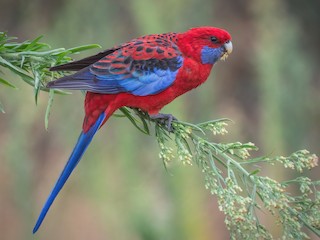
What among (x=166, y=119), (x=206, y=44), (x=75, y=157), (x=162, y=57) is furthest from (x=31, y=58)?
(x=206, y=44)

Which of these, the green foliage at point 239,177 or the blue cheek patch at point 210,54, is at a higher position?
the green foliage at point 239,177

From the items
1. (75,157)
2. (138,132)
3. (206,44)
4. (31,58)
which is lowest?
(138,132)

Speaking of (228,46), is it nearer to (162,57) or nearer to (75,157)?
(162,57)

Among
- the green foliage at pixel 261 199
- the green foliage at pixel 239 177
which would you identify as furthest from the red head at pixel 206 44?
the green foliage at pixel 261 199

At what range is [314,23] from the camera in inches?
174

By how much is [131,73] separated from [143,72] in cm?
3

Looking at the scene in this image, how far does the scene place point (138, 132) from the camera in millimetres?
2920

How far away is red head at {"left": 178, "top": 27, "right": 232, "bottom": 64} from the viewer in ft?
5.75

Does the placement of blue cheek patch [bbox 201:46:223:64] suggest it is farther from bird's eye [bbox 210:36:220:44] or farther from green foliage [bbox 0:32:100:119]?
green foliage [bbox 0:32:100:119]

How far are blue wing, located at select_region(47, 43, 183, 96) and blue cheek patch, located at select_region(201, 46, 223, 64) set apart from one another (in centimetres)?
10

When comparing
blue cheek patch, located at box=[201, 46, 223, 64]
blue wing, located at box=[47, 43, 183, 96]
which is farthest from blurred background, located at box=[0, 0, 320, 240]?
blue wing, located at box=[47, 43, 183, 96]

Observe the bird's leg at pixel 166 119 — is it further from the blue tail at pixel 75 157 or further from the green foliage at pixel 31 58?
the green foliage at pixel 31 58

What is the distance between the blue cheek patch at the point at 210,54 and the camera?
1.77 metres

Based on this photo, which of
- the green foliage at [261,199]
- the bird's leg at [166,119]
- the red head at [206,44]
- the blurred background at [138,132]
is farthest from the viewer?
the blurred background at [138,132]
